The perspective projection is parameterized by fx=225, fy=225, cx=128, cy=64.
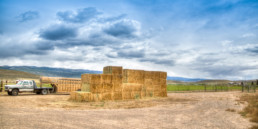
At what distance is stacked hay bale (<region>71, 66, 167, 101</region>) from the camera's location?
19562mm

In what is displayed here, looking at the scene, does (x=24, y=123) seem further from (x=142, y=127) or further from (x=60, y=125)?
(x=142, y=127)

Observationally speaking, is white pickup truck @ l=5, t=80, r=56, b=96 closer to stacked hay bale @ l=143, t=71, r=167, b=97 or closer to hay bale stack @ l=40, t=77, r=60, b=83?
hay bale stack @ l=40, t=77, r=60, b=83

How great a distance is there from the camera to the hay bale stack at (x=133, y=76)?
76.7ft

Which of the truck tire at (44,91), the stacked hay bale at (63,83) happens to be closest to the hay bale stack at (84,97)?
the truck tire at (44,91)

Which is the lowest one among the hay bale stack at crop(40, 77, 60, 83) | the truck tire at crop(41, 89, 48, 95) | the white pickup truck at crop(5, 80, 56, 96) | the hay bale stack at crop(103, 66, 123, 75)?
the truck tire at crop(41, 89, 48, 95)

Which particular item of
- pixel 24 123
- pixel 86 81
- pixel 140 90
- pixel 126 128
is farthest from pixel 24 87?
pixel 126 128

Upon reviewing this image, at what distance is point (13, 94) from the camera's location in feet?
81.1

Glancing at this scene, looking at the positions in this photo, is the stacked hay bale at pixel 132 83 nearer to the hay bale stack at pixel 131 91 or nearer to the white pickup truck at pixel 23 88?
the hay bale stack at pixel 131 91

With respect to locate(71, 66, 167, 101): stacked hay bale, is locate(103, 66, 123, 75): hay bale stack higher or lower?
higher

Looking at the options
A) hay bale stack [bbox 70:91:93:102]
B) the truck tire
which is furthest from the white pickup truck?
hay bale stack [bbox 70:91:93:102]

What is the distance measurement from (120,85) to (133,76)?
3.04m

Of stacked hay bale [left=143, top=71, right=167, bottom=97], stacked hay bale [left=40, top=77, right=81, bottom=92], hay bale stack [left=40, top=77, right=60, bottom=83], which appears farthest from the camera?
stacked hay bale [left=40, top=77, right=81, bottom=92]

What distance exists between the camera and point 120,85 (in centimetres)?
2116

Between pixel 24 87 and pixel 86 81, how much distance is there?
32.4 ft
